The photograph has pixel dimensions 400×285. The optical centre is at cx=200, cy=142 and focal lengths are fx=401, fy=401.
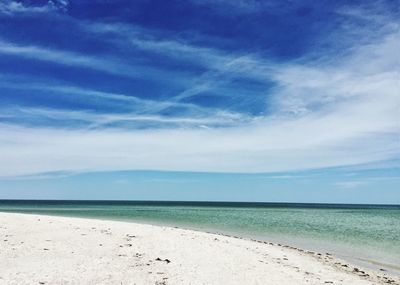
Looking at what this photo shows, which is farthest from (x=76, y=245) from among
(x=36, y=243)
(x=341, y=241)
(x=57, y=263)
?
(x=341, y=241)

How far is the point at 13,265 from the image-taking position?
13.8 meters

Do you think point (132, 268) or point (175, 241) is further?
point (175, 241)

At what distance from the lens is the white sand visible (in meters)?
12.9

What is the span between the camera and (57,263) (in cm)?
1430

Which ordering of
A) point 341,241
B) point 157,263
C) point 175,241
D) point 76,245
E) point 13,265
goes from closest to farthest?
point 13,265 < point 157,263 < point 76,245 < point 175,241 < point 341,241

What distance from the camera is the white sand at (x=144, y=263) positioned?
12.9 meters

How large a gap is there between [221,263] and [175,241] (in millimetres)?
5737

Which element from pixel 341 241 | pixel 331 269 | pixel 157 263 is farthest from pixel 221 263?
pixel 341 241

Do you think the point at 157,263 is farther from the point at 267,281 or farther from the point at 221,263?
the point at 267,281

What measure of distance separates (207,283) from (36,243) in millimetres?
9557

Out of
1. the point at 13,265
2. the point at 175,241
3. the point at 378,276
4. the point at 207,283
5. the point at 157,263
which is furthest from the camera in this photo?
the point at 175,241

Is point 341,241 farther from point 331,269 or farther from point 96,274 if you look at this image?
point 96,274

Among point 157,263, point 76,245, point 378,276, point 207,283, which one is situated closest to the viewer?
point 207,283

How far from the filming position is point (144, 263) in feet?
48.9
